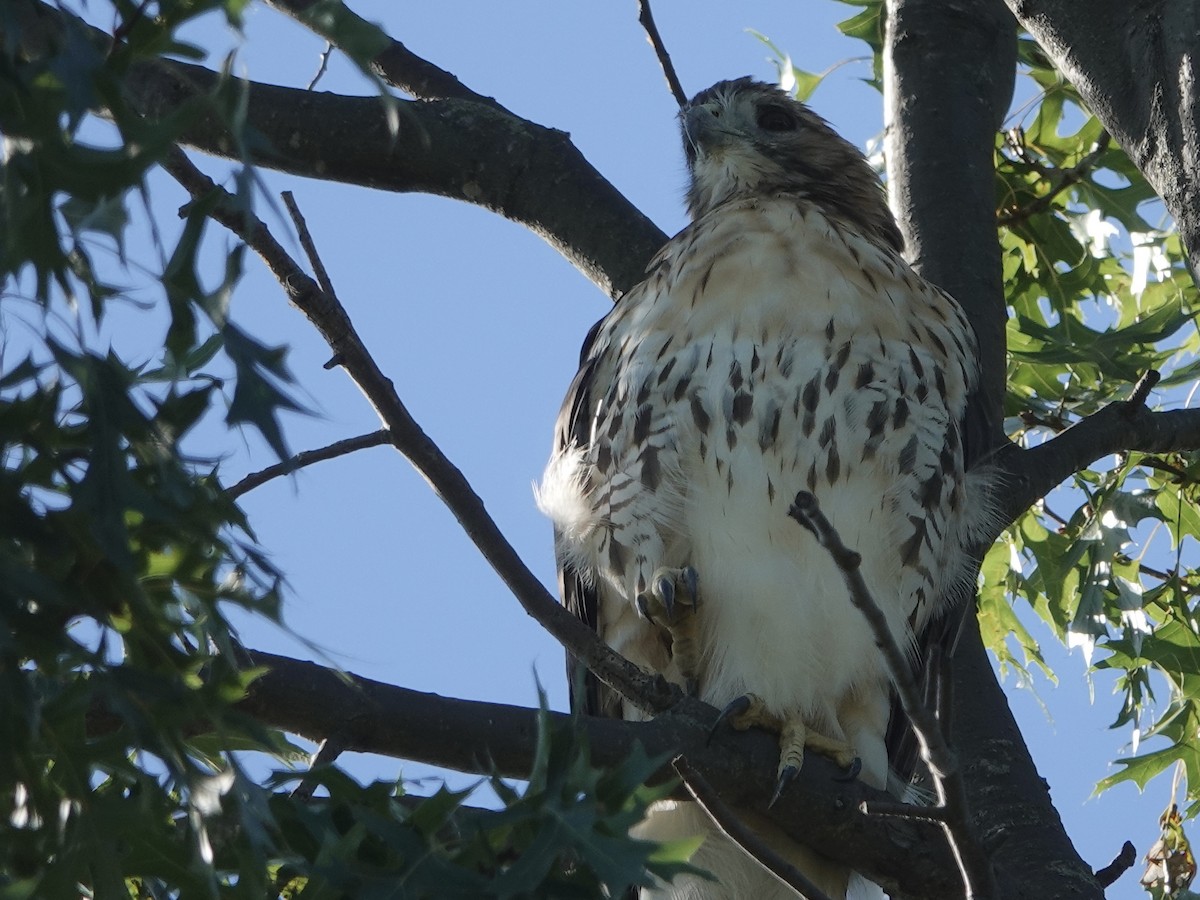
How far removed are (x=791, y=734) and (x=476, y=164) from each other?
59.9 inches

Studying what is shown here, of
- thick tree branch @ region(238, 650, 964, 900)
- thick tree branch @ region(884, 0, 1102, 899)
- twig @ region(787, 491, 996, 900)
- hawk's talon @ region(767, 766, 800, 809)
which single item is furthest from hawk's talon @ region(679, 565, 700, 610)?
twig @ region(787, 491, 996, 900)

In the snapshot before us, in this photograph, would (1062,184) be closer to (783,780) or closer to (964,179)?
(964,179)

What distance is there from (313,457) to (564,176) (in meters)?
1.53

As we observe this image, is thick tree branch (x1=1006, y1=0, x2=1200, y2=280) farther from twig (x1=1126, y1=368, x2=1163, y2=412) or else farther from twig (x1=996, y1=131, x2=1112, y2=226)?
twig (x1=996, y1=131, x2=1112, y2=226)

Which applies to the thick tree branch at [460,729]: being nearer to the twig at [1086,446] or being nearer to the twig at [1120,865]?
the twig at [1120,865]

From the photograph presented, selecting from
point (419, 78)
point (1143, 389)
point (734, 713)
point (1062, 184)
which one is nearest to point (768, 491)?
point (734, 713)

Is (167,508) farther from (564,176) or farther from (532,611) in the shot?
(564,176)

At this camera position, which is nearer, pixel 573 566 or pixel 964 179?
pixel 573 566

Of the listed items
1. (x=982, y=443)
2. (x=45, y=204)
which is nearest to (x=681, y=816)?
(x=982, y=443)

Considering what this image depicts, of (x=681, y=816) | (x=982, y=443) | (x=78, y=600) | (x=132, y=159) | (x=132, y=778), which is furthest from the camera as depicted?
(x=982, y=443)

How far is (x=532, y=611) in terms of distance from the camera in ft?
7.79

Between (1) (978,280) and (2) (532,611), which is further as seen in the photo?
(1) (978,280)

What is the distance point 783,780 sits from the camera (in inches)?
106

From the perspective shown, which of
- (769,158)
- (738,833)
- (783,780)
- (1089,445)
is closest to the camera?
(738,833)
